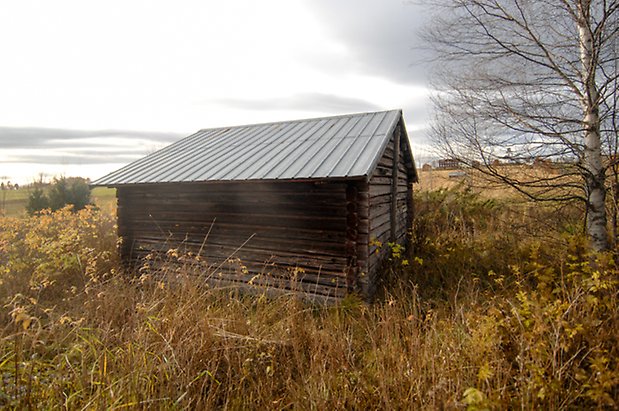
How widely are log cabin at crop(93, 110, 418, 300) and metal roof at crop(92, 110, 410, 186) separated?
0.04m

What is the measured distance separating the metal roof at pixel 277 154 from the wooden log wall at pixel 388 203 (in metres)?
0.77

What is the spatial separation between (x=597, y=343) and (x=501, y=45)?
5081mm

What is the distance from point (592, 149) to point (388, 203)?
4182mm

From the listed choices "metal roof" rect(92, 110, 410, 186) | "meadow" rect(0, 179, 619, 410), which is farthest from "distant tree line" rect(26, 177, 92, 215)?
"meadow" rect(0, 179, 619, 410)

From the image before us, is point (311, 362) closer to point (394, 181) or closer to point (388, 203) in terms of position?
point (388, 203)

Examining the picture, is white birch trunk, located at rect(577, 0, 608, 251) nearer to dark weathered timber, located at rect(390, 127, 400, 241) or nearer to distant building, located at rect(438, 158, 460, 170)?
distant building, located at rect(438, 158, 460, 170)

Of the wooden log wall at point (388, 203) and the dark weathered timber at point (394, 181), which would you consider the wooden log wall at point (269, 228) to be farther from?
the dark weathered timber at point (394, 181)

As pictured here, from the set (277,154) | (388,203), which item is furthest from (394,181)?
(277,154)

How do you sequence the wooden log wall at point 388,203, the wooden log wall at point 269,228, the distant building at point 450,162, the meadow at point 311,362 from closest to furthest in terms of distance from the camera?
the meadow at point 311,362 → the distant building at point 450,162 → the wooden log wall at point 269,228 → the wooden log wall at point 388,203

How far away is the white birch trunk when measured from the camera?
510 cm

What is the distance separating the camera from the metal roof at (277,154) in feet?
20.2

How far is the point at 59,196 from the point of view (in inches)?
722

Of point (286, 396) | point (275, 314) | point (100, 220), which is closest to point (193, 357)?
point (286, 396)

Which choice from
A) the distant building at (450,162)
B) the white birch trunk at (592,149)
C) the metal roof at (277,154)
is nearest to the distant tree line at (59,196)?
the metal roof at (277,154)
